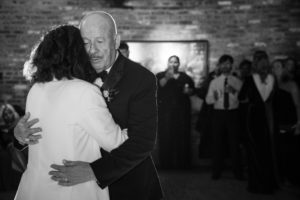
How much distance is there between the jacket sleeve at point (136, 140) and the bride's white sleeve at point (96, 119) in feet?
0.25

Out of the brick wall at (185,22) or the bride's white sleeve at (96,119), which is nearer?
the bride's white sleeve at (96,119)

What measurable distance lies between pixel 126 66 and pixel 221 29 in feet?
15.0

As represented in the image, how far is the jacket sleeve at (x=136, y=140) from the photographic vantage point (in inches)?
55.7

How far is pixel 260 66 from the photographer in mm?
4547

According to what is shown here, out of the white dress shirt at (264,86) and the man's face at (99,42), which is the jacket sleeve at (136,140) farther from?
the white dress shirt at (264,86)

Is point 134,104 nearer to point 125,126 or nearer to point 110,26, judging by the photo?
point 125,126

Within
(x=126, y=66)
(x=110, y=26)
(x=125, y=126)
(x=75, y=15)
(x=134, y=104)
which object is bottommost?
(x=125, y=126)

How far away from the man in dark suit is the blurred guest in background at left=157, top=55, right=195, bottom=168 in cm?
375

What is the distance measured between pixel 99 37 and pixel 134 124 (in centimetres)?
48

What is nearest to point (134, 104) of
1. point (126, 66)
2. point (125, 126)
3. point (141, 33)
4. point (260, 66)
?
point (125, 126)

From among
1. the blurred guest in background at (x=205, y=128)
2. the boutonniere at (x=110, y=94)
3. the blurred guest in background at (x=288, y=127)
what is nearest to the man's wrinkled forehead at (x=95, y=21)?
the boutonniere at (x=110, y=94)

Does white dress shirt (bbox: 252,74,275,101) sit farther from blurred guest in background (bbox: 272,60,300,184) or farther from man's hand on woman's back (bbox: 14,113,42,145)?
man's hand on woman's back (bbox: 14,113,42,145)

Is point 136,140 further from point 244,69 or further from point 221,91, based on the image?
point 244,69

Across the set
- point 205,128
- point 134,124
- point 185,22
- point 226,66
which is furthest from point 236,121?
point 134,124
